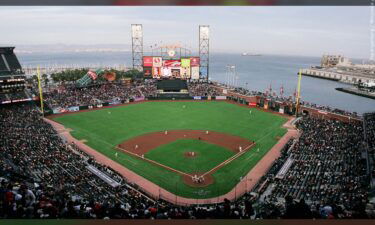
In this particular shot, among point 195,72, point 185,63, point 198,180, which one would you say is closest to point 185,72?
point 185,63

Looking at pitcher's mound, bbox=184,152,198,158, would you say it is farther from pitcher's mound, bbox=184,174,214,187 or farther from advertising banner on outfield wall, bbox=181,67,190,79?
advertising banner on outfield wall, bbox=181,67,190,79

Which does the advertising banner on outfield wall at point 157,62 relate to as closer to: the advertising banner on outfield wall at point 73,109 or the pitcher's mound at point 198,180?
the advertising banner on outfield wall at point 73,109

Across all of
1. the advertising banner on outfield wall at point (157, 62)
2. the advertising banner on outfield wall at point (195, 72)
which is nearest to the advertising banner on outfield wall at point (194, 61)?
the advertising banner on outfield wall at point (195, 72)

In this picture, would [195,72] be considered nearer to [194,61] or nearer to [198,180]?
[194,61]

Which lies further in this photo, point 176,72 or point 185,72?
point 185,72

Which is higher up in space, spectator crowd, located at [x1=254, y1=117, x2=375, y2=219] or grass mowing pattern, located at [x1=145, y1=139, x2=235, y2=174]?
spectator crowd, located at [x1=254, y1=117, x2=375, y2=219]

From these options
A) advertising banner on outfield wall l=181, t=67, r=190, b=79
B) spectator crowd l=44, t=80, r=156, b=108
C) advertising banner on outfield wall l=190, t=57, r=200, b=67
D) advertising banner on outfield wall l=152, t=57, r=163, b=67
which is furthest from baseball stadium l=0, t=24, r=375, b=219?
advertising banner on outfield wall l=190, t=57, r=200, b=67
